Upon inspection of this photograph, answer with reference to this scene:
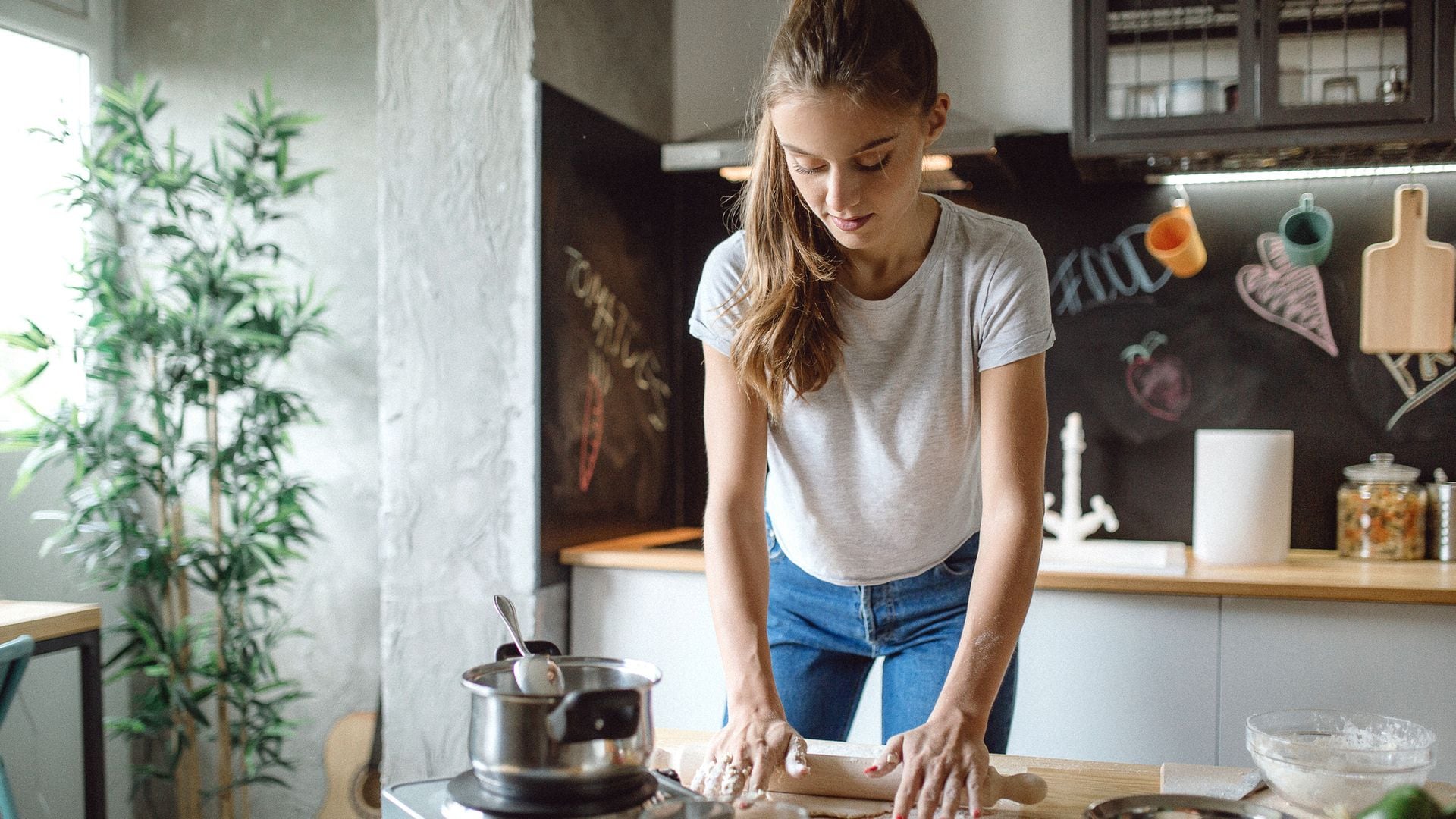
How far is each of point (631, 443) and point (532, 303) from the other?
1.78 ft

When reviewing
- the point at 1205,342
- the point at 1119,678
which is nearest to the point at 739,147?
the point at 1205,342

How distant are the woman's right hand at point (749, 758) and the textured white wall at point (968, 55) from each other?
188cm

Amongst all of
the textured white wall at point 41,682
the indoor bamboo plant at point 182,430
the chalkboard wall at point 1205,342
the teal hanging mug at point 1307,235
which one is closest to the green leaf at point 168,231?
the indoor bamboo plant at point 182,430

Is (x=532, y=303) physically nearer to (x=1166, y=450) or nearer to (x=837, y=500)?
(x=837, y=500)

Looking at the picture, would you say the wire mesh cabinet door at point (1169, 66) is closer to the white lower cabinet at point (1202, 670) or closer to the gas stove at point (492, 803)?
the white lower cabinet at point (1202, 670)

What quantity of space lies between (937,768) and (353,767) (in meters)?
2.10

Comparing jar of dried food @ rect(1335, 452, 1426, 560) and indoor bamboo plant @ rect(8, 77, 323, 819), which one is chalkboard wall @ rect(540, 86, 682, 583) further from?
jar of dried food @ rect(1335, 452, 1426, 560)

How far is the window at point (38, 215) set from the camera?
2578mm

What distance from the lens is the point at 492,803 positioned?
772 millimetres

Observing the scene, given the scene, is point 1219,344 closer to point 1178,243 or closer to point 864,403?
point 1178,243

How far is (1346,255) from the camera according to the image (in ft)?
8.13

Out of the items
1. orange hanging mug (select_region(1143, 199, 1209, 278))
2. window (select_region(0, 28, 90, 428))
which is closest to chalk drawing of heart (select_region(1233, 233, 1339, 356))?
orange hanging mug (select_region(1143, 199, 1209, 278))

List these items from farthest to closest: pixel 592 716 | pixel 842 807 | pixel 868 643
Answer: pixel 868 643, pixel 842 807, pixel 592 716

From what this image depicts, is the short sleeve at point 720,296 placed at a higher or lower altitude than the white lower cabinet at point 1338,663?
higher
